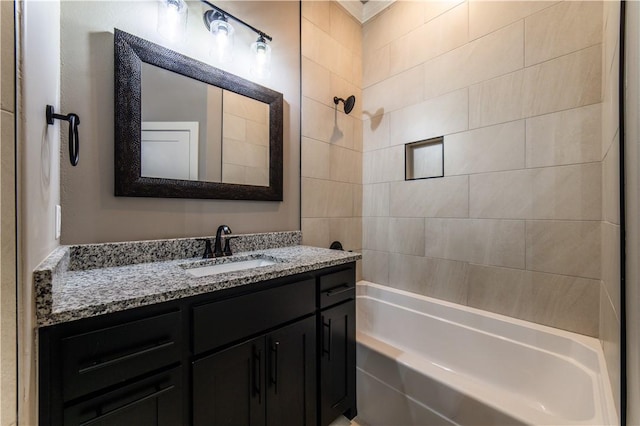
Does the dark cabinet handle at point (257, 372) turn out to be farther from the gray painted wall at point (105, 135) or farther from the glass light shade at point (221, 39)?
the glass light shade at point (221, 39)

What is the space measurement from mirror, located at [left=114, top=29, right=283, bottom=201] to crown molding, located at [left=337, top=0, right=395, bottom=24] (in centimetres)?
128

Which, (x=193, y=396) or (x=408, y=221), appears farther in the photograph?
(x=408, y=221)

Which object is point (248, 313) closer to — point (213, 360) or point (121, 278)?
point (213, 360)

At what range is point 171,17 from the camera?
4.49ft

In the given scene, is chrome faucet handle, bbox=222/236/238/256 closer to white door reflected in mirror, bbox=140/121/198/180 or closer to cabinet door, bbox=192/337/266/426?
white door reflected in mirror, bbox=140/121/198/180

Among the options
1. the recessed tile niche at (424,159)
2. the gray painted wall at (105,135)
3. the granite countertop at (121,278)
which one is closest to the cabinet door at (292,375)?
the granite countertop at (121,278)

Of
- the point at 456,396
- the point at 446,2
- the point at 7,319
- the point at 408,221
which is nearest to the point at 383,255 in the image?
the point at 408,221

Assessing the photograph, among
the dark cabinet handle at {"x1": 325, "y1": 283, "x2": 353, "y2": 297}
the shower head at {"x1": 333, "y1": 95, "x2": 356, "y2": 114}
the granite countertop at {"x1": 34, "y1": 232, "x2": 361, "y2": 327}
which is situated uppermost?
the shower head at {"x1": 333, "y1": 95, "x2": 356, "y2": 114}

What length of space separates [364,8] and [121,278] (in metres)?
2.89

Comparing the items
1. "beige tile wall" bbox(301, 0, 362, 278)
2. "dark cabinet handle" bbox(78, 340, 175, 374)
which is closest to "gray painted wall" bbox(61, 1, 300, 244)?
"beige tile wall" bbox(301, 0, 362, 278)

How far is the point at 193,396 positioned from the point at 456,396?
3.81 feet

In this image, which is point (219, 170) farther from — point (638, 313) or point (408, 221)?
point (638, 313)

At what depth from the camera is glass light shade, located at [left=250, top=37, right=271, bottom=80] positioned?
174 cm

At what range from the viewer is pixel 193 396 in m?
0.90
